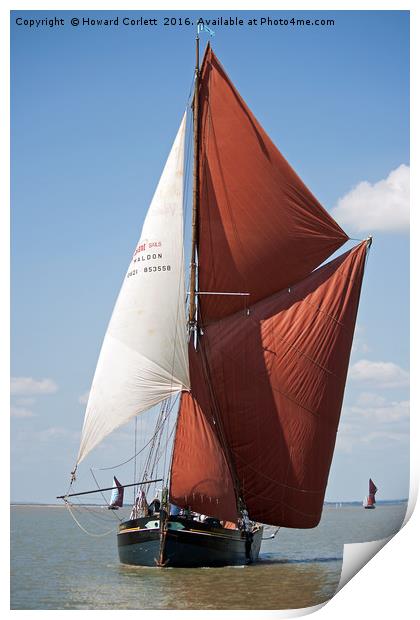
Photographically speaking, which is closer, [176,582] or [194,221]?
[176,582]

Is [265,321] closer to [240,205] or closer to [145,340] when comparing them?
[240,205]

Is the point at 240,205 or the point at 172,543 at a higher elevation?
the point at 240,205

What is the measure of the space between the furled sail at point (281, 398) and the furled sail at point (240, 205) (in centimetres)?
79

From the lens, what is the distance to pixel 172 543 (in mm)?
18562

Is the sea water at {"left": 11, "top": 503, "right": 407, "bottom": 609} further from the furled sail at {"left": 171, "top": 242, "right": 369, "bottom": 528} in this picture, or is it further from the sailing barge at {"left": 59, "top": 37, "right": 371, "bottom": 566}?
the furled sail at {"left": 171, "top": 242, "right": 369, "bottom": 528}

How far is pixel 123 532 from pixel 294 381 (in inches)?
155

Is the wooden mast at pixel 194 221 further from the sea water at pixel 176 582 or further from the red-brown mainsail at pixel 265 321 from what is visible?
the sea water at pixel 176 582

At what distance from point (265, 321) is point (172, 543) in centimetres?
454

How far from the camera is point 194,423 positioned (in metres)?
18.7

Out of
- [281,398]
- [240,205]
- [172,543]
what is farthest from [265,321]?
[172,543]

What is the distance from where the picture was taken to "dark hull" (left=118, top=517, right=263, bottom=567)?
18.5 metres

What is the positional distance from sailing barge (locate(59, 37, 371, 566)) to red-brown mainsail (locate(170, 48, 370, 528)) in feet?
0.08

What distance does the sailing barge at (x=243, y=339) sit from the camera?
1858 centimetres

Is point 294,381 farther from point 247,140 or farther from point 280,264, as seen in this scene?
point 247,140
